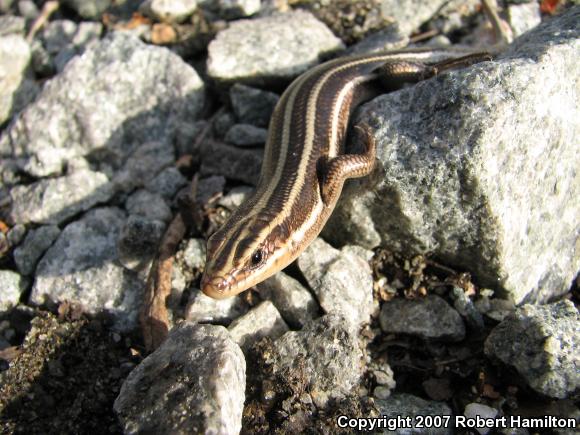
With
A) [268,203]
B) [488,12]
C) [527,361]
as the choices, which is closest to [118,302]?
[268,203]

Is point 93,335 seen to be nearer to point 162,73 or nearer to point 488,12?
point 162,73

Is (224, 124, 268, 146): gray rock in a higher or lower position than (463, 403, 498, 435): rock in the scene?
higher

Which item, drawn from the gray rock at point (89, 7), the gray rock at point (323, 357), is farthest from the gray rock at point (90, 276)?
the gray rock at point (89, 7)

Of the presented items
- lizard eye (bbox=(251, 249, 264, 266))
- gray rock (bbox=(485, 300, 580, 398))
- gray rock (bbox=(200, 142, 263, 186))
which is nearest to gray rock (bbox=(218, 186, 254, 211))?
gray rock (bbox=(200, 142, 263, 186))

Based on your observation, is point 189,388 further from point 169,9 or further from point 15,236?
point 169,9

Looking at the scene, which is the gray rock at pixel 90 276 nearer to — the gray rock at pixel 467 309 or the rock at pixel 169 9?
the gray rock at pixel 467 309

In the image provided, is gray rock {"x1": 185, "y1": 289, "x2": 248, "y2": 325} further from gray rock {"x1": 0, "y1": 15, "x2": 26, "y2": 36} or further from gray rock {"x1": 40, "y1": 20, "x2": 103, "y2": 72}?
gray rock {"x1": 0, "y1": 15, "x2": 26, "y2": 36}

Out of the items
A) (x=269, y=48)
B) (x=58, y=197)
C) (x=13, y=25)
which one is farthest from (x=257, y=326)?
(x=13, y=25)
